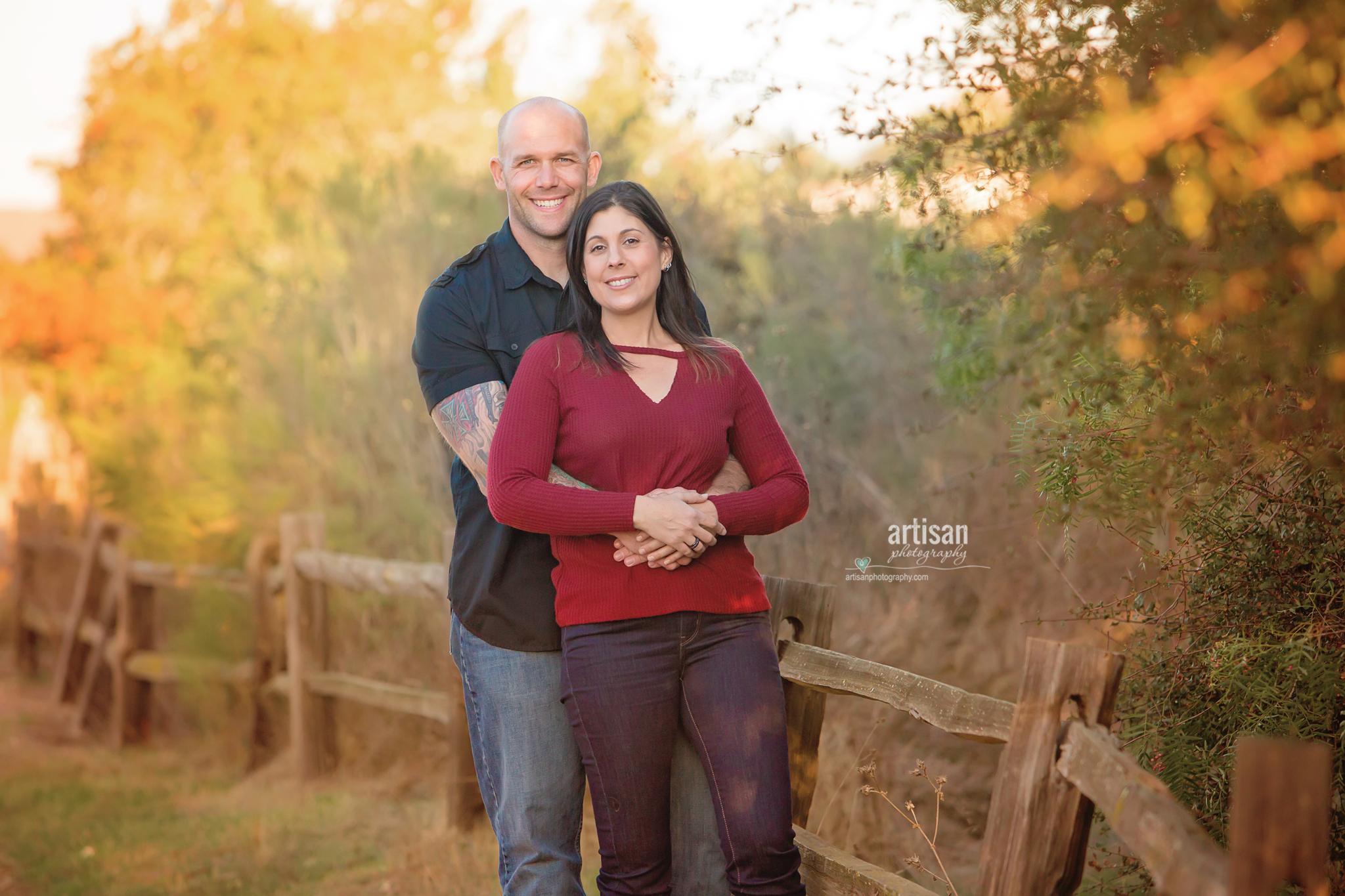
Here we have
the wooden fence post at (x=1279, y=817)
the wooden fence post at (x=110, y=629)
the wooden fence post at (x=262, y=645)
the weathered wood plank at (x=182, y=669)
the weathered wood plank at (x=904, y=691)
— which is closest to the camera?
the wooden fence post at (x=1279, y=817)

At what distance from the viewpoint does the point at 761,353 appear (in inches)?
278

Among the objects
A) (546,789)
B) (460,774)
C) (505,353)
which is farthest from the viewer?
(460,774)

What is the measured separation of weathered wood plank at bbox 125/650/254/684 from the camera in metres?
7.26

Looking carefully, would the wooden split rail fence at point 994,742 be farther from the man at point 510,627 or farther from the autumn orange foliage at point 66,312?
the autumn orange foliage at point 66,312

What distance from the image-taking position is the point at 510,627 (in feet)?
9.16

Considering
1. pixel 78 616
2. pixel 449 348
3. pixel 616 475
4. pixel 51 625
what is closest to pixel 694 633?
pixel 616 475

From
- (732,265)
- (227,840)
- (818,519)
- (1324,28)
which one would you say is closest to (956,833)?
(818,519)

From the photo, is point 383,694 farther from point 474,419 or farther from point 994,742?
point 994,742

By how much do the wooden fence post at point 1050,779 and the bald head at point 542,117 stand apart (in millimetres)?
1776

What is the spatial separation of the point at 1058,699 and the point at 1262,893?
2.14 feet

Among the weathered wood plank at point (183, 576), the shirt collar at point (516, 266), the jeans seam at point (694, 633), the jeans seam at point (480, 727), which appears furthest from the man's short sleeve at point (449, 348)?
the weathered wood plank at point (183, 576)

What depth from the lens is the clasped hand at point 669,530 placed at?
8.30 ft

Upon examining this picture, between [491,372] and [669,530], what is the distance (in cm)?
66

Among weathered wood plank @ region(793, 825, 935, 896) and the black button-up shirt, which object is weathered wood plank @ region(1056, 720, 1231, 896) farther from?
the black button-up shirt
